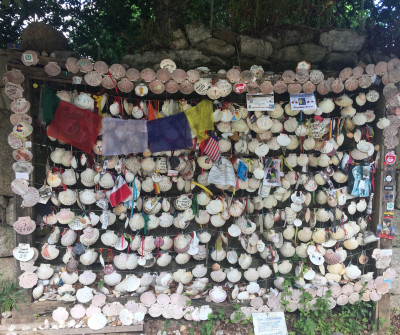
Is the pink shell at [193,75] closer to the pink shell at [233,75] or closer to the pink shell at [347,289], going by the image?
the pink shell at [233,75]

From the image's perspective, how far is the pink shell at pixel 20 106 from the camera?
285 cm

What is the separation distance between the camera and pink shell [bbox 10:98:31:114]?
2.85m

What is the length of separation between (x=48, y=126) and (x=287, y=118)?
8.21 ft

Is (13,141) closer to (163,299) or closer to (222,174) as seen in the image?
(222,174)

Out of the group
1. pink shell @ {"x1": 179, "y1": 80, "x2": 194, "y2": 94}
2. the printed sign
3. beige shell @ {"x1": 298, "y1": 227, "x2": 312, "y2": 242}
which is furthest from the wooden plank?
pink shell @ {"x1": 179, "y1": 80, "x2": 194, "y2": 94}

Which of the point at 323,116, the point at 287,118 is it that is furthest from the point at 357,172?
the point at 287,118

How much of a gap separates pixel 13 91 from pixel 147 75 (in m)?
1.25

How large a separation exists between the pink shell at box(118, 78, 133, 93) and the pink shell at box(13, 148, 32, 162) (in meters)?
1.08

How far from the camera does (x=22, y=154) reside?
2.91 metres

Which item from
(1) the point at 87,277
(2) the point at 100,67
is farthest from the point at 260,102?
(1) the point at 87,277

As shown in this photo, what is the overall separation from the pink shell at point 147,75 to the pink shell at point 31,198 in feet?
5.03

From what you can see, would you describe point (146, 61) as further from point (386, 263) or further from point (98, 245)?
point (386, 263)

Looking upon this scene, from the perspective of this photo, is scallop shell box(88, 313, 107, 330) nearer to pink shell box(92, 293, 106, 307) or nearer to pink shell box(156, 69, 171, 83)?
pink shell box(92, 293, 106, 307)

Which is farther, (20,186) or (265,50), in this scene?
(265,50)
